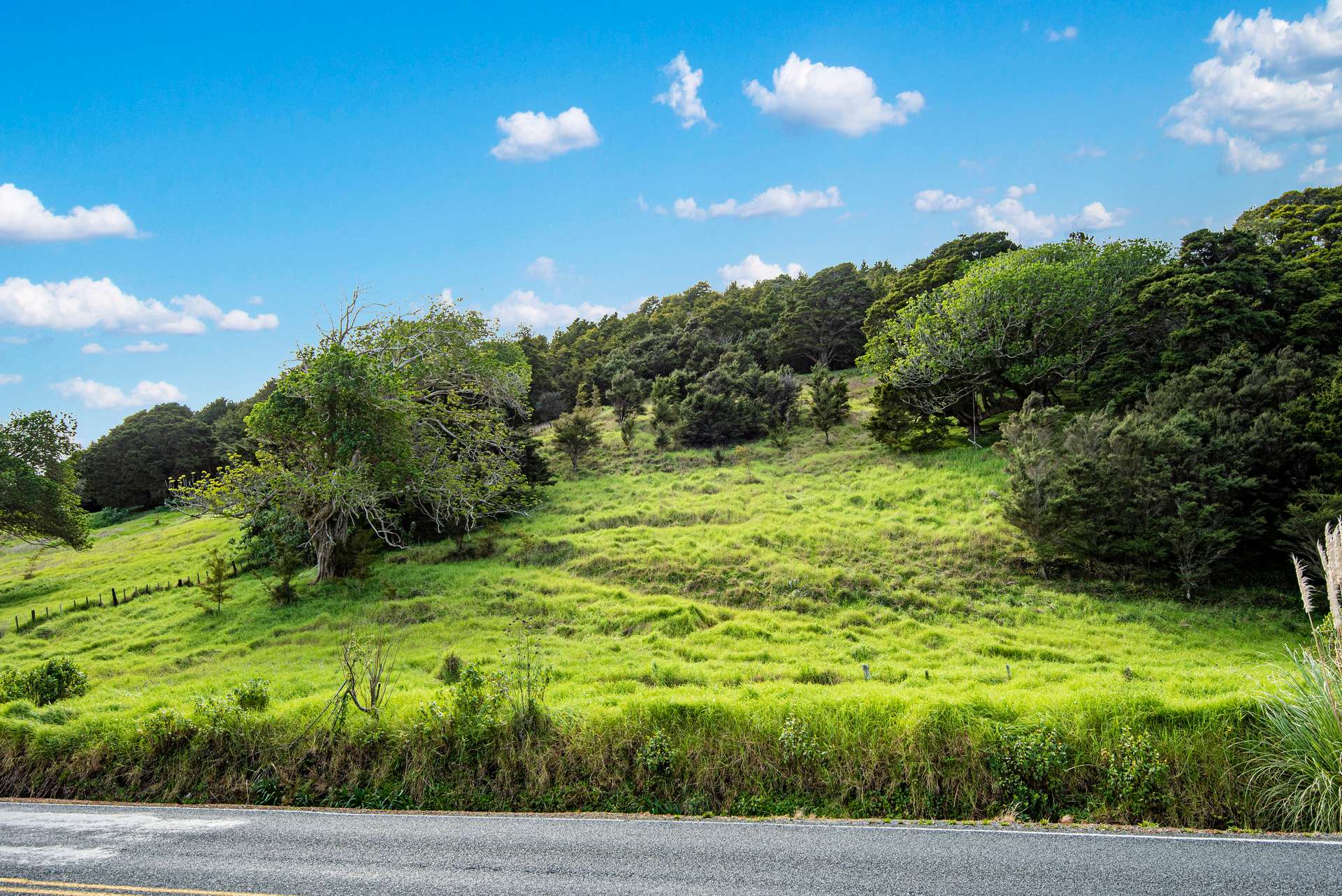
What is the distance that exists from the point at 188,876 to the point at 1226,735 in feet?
40.0

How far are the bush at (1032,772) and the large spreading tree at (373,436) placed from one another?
804 inches

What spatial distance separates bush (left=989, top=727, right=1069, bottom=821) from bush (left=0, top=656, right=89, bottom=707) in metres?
18.2

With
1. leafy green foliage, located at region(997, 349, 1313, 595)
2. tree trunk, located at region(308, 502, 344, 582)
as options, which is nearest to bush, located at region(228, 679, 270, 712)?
tree trunk, located at region(308, 502, 344, 582)

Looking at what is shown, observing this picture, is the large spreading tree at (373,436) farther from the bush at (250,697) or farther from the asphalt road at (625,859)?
the asphalt road at (625,859)

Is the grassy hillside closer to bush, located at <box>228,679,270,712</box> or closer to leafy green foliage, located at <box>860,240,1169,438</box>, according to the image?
bush, located at <box>228,679,270,712</box>

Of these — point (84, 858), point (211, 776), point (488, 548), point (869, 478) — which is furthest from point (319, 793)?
point (869, 478)

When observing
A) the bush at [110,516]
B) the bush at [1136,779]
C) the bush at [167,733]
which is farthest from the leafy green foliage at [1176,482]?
the bush at [110,516]

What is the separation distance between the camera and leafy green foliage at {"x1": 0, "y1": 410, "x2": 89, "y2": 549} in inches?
1241

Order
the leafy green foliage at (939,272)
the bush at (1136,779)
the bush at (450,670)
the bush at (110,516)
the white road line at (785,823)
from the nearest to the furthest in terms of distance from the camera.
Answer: the white road line at (785,823)
the bush at (1136,779)
the bush at (450,670)
the leafy green foliage at (939,272)
the bush at (110,516)

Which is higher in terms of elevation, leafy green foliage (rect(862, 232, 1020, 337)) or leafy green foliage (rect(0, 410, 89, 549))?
leafy green foliage (rect(862, 232, 1020, 337))

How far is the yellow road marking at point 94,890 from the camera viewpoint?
6871 millimetres

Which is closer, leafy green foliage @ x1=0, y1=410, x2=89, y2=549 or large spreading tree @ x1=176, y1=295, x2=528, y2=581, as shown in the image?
large spreading tree @ x1=176, y1=295, x2=528, y2=581

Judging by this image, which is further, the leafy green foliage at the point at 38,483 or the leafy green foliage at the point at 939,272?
the leafy green foliage at the point at 939,272

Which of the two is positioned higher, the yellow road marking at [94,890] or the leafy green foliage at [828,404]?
the leafy green foliage at [828,404]
